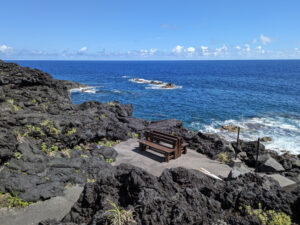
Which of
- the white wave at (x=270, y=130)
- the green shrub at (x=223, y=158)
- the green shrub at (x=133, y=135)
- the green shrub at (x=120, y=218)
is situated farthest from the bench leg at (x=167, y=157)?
the white wave at (x=270, y=130)

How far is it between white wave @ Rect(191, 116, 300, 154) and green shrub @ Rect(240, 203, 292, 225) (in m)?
19.4

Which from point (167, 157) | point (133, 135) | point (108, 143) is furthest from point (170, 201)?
point (133, 135)

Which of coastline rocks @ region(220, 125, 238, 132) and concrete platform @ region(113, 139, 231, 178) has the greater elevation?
concrete platform @ region(113, 139, 231, 178)

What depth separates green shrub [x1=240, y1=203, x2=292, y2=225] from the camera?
14.9 ft

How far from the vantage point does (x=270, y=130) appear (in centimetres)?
2733

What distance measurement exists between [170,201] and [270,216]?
2041 millimetres

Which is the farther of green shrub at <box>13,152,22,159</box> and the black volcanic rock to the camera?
green shrub at <box>13,152,22,159</box>

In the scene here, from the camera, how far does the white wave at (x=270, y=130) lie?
2333 cm

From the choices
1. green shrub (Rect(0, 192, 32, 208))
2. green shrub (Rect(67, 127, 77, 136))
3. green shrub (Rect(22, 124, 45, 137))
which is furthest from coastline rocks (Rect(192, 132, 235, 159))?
green shrub (Rect(0, 192, 32, 208))

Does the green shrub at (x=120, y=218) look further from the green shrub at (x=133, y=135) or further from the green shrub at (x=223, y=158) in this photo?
the green shrub at (x=133, y=135)

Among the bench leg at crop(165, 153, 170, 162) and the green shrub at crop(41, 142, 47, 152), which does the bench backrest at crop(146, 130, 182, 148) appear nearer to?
the bench leg at crop(165, 153, 170, 162)

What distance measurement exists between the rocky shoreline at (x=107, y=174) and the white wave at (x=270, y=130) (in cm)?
593

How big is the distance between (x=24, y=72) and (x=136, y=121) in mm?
12025

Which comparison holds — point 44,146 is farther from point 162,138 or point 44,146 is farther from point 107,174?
point 107,174
